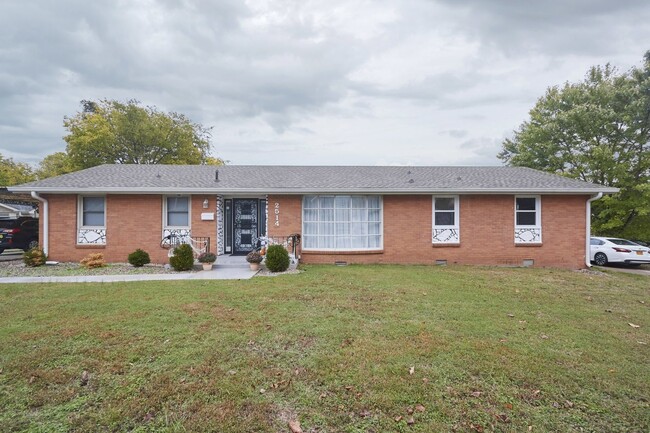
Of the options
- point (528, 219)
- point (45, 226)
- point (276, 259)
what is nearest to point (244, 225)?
point (276, 259)

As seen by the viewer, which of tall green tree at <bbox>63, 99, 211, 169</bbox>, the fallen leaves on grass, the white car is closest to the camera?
the fallen leaves on grass

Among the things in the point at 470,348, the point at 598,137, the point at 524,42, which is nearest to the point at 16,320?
the point at 470,348

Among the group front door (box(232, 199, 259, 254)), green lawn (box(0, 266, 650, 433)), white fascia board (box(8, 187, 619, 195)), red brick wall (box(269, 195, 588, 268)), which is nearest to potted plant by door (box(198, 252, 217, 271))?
Result: front door (box(232, 199, 259, 254))

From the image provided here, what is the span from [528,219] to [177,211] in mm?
13226

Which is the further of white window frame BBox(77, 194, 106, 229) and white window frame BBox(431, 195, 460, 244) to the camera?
white window frame BBox(431, 195, 460, 244)

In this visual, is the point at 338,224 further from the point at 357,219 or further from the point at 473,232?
the point at 473,232

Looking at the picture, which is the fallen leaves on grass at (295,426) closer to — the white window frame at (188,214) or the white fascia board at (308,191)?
the white fascia board at (308,191)

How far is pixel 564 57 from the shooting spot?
46.7ft

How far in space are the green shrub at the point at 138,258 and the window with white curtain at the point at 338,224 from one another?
5.52m

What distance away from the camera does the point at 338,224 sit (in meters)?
12.4

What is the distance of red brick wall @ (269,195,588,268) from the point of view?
40.2 feet

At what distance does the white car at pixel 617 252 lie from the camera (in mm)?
14227

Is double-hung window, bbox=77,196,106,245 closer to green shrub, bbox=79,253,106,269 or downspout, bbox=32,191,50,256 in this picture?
downspout, bbox=32,191,50,256

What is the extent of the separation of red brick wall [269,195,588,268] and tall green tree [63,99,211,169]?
77.7 ft
